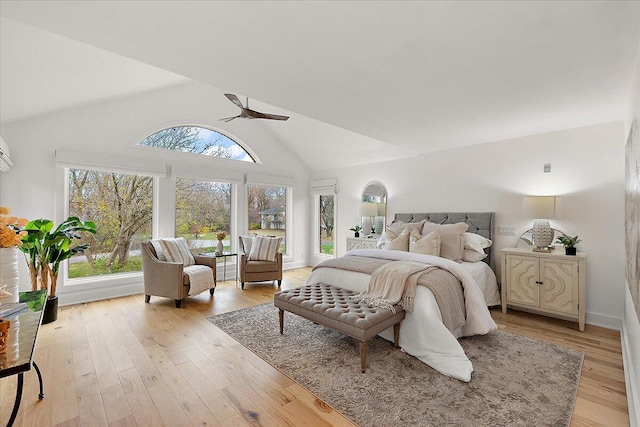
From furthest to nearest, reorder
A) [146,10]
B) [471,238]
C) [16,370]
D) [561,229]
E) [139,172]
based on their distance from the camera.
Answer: [139,172] → [471,238] → [561,229] → [146,10] → [16,370]

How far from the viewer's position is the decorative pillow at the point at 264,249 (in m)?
5.07

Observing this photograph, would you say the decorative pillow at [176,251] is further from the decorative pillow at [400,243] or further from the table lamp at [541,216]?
the table lamp at [541,216]

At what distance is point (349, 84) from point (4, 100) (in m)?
3.24

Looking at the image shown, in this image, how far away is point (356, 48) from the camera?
6.26ft

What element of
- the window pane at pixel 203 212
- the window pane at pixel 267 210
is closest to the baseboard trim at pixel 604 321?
the window pane at pixel 203 212

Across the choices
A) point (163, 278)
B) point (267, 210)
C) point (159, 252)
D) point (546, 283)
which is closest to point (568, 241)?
point (546, 283)

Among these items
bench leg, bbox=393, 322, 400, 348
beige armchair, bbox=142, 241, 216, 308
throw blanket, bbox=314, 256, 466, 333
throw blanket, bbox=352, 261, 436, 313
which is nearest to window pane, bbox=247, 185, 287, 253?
beige armchair, bbox=142, 241, 216, 308

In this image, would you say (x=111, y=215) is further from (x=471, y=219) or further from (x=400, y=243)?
(x=471, y=219)

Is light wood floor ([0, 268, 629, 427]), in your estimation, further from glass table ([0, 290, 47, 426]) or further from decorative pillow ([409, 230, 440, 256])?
decorative pillow ([409, 230, 440, 256])

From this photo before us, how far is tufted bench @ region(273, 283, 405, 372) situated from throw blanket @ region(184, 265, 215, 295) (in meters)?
1.65

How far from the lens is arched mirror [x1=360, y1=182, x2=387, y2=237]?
5539mm

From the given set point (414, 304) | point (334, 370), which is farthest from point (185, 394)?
point (414, 304)

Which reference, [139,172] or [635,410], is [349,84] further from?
[139,172]

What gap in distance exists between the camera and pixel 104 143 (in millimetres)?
4293
